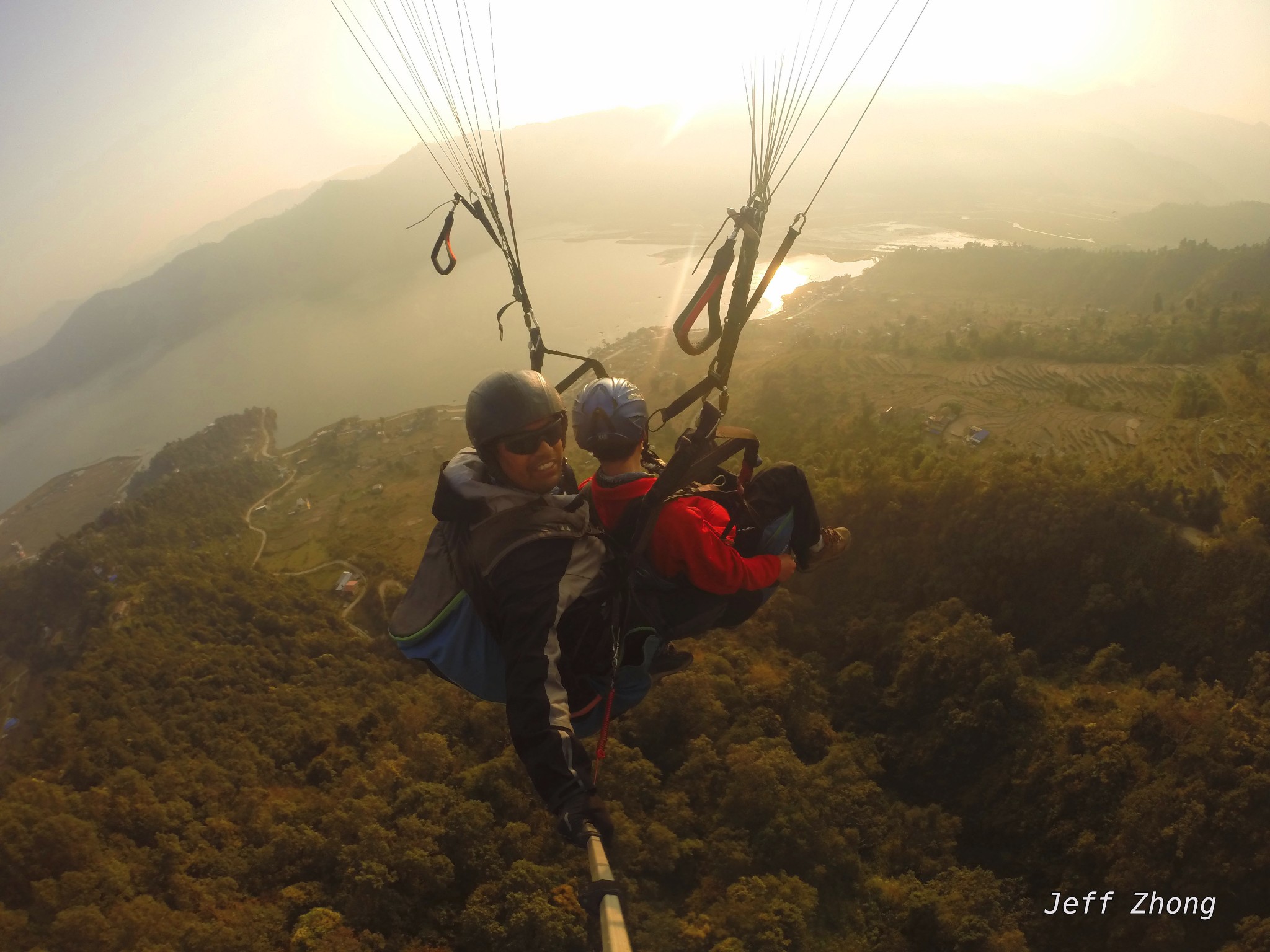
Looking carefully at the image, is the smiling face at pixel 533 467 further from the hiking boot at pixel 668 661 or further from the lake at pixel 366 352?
the lake at pixel 366 352

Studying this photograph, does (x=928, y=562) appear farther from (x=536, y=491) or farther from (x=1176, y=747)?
(x=536, y=491)

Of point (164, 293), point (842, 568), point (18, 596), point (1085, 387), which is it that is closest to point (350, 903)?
point (842, 568)

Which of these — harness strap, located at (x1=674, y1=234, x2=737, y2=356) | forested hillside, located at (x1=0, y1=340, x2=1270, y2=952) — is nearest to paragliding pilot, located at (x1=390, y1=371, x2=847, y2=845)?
harness strap, located at (x1=674, y1=234, x2=737, y2=356)

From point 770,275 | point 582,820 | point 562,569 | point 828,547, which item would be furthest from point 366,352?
point 582,820

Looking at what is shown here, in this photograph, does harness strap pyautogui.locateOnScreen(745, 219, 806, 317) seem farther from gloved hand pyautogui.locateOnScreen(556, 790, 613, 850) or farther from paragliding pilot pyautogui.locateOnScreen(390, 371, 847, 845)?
gloved hand pyautogui.locateOnScreen(556, 790, 613, 850)

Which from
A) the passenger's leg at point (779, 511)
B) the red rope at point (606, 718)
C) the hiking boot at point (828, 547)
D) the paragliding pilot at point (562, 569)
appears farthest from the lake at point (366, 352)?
the red rope at point (606, 718)

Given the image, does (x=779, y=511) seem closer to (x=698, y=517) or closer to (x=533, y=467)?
(x=698, y=517)
